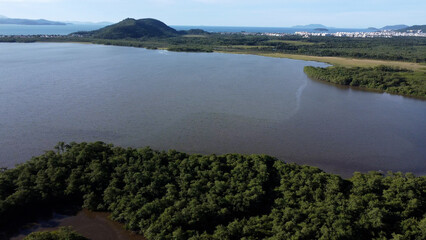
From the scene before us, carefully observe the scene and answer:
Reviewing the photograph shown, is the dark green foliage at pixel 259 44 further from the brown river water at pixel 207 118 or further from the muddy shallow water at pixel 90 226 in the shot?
the muddy shallow water at pixel 90 226

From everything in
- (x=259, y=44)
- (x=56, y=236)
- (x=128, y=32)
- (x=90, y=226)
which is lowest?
(x=90, y=226)

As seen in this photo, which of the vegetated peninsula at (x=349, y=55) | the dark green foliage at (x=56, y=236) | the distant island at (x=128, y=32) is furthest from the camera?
the distant island at (x=128, y=32)

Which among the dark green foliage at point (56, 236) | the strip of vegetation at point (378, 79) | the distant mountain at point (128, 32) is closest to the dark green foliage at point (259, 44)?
the distant mountain at point (128, 32)

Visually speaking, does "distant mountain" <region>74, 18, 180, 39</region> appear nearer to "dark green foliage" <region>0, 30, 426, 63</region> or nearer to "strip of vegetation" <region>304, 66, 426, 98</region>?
"dark green foliage" <region>0, 30, 426, 63</region>

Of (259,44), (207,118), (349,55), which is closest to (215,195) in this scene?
(207,118)

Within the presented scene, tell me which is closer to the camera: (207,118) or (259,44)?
(207,118)

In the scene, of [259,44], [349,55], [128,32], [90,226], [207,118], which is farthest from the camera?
[128,32]

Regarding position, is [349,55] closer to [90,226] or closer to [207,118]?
[207,118]

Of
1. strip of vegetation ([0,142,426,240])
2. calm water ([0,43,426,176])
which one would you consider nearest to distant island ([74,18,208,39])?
calm water ([0,43,426,176])
